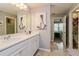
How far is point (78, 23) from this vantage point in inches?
161

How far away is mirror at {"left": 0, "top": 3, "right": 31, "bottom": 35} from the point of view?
2197 millimetres

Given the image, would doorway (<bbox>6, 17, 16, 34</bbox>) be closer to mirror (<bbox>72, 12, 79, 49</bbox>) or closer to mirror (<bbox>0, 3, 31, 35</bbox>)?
mirror (<bbox>0, 3, 31, 35</bbox>)

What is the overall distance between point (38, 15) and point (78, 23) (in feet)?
5.76

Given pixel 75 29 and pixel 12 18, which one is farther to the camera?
pixel 75 29

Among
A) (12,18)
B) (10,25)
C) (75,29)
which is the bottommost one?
(75,29)

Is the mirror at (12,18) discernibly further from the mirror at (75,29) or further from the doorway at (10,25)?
the mirror at (75,29)

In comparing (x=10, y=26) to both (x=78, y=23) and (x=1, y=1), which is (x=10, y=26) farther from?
(x=78, y=23)

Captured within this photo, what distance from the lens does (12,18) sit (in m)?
2.35

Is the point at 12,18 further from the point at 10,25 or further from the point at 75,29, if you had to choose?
the point at 75,29

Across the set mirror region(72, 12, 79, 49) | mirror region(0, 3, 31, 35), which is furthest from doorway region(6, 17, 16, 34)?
mirror region(72, 12, 79, 49)

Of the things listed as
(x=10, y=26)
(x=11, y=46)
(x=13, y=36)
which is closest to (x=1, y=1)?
(x=10, y=26)

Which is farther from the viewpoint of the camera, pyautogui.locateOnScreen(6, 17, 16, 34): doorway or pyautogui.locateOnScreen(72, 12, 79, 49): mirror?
pyautogui.locateOnScreen(72, 12, 79, 49): mirror

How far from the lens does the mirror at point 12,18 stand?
2.20 m

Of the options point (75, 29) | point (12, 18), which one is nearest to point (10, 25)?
point (12, 18)
